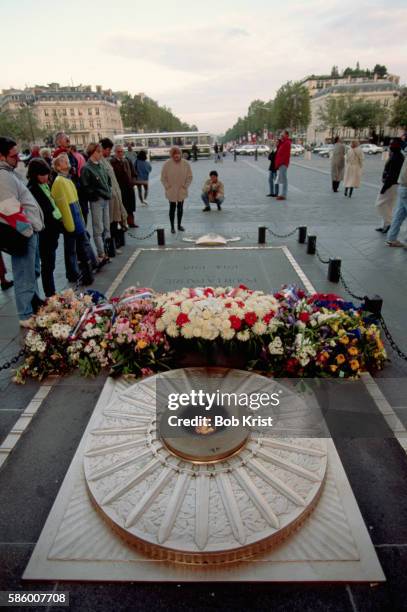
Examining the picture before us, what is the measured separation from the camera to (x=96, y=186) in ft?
20.7

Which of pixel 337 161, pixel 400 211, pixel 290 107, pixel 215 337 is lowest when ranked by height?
pixel 215 337

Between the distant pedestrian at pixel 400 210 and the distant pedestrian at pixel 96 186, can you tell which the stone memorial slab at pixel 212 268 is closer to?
the distant pedestrian at pixel 96 186

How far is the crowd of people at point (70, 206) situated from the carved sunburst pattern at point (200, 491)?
8.13 ft

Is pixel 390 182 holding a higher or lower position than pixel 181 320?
higher

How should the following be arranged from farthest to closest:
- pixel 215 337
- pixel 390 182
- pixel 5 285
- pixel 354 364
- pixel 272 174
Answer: pixel 272 174
pixel 390 182
pixel 5 285
pixel 354 364
pixel 215 337

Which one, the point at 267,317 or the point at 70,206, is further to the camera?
the point at 70,206

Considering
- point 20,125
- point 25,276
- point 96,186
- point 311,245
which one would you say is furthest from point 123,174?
point 20,125

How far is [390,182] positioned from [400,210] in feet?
3.76

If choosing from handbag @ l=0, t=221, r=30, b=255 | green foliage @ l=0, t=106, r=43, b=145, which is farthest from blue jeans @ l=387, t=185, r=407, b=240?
green foliage @ l=0, t=106, r=43, b=145

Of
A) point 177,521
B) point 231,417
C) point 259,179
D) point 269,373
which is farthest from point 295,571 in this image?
point 259,179

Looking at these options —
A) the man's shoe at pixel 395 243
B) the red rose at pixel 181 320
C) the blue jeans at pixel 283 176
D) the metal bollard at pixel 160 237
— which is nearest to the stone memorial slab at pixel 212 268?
the metal bollard at pixel 160 237

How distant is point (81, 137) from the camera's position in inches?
3999

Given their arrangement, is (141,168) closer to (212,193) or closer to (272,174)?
(212,193)

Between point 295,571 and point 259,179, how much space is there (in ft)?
63.9
